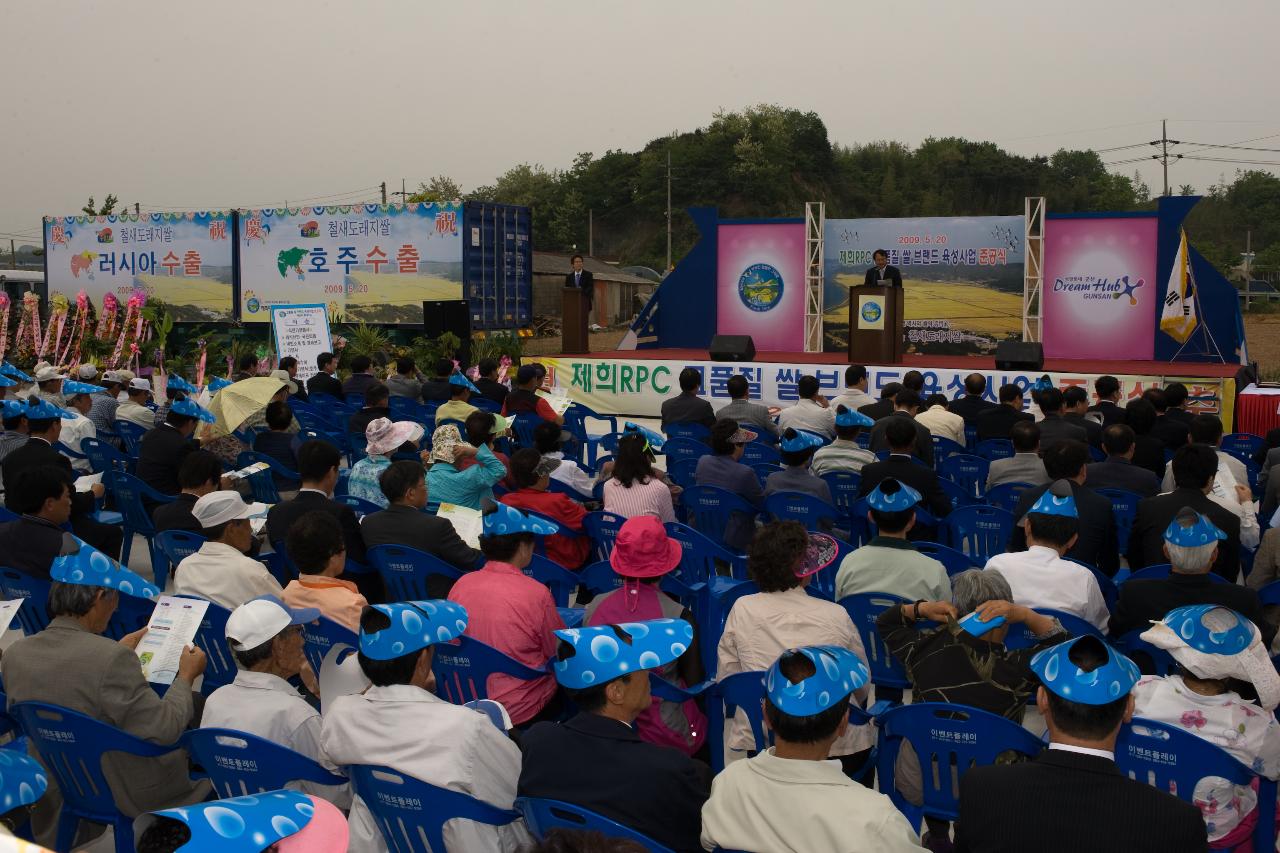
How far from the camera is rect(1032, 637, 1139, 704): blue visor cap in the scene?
2.47m

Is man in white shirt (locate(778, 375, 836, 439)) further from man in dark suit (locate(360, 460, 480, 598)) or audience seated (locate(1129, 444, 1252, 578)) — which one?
man in dark suit (locate(360, 460, 480, 598))

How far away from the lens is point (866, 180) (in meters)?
53.5

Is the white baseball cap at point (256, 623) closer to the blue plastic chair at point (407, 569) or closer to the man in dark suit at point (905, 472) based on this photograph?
the blue plastic chair at point (407, 569)

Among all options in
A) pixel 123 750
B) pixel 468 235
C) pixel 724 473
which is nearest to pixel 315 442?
pixel 724 473

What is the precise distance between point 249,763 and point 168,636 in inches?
33.0

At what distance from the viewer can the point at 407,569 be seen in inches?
192

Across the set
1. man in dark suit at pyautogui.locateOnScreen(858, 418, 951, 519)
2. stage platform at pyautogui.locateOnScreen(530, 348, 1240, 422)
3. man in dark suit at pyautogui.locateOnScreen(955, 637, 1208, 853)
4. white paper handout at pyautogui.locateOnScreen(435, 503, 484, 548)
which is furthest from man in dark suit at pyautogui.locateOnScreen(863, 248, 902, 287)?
man in dark suit at pyautogui.locateOnScreen(955, 637, 1208, 853)

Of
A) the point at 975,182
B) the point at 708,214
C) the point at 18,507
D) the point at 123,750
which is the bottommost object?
the point at 123,750

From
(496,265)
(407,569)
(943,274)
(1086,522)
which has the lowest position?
(407,569)

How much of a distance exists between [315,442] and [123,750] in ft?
8.43

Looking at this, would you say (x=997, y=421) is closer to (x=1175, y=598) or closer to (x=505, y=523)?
(x=1175, y=598)

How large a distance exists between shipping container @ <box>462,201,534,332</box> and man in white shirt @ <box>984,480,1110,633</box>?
16610 millimetres

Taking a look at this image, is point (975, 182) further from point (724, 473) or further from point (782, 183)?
point (724, 473)

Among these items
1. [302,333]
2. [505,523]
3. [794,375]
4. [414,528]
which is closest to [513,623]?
[505,523]
